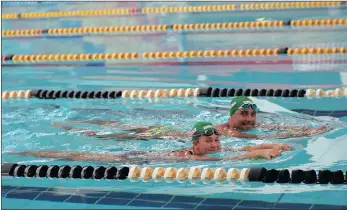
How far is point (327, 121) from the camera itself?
5020mm

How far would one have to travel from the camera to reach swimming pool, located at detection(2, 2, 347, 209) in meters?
3.80

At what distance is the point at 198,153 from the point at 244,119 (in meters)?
0.56

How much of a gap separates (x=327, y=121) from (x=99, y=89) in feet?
7.03

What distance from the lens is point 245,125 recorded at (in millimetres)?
4910

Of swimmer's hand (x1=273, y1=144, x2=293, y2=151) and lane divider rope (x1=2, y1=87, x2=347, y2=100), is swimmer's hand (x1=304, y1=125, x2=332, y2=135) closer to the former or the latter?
→ swimmer's hand (x1=273, y1=144, x2=293, y2=151)

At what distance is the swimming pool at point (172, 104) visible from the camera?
380 cm

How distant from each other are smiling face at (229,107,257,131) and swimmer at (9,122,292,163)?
0.29 meters

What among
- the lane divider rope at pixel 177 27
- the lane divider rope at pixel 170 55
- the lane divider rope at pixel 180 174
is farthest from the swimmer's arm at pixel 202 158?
the lane divider rope at pixel 177 27

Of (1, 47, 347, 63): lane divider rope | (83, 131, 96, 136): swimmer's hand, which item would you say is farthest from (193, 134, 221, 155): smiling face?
(1, 47, 347, 63): lane divider rope

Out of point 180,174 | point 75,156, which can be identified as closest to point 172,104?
point 75,156

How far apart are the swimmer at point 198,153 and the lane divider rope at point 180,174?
11.6 inches

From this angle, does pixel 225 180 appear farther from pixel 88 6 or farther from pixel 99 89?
pixel 88 6

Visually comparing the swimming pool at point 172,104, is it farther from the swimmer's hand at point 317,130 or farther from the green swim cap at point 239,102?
the green swim cap at point 239,102

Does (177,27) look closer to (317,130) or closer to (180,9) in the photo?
(180,9)
